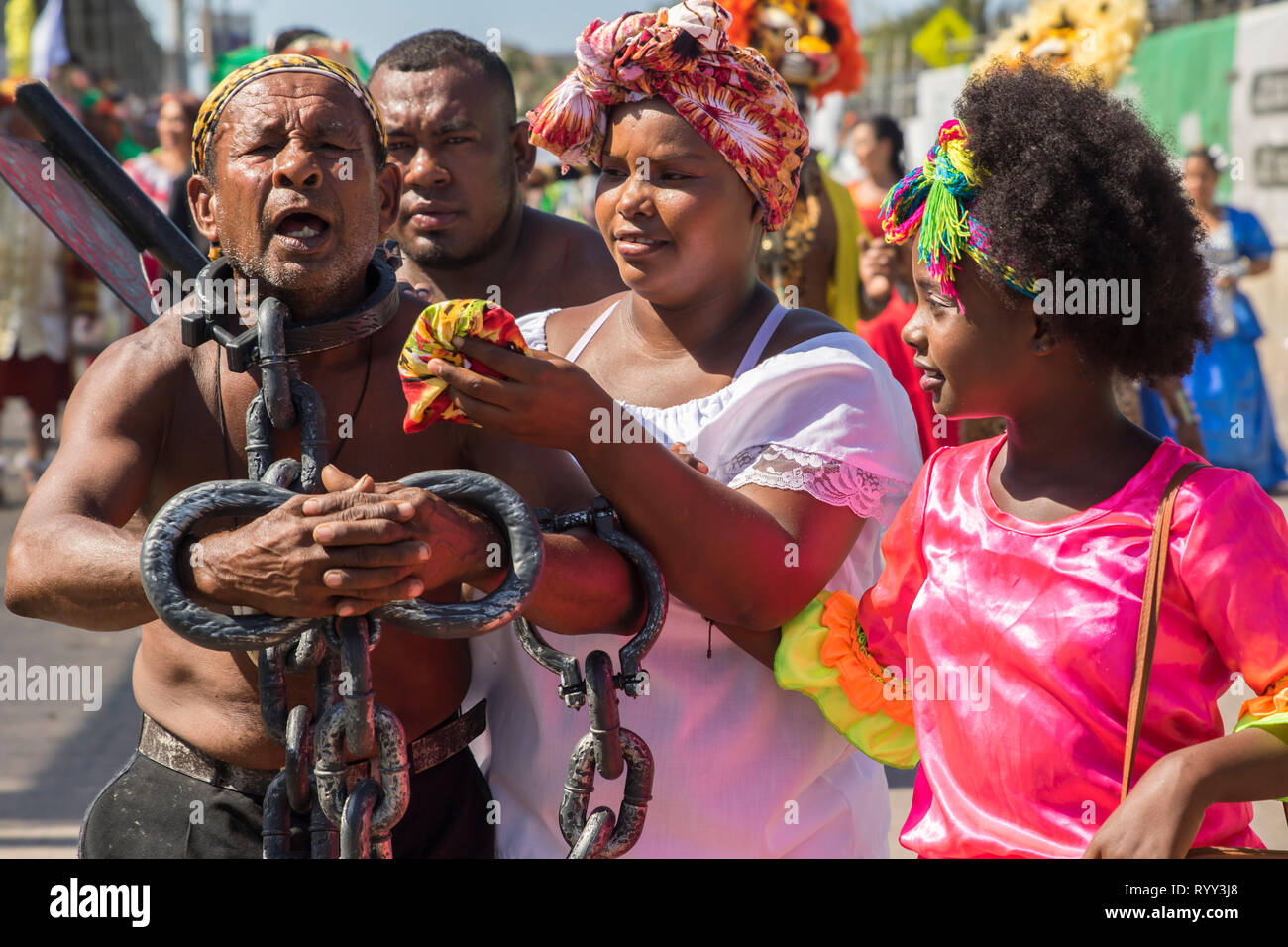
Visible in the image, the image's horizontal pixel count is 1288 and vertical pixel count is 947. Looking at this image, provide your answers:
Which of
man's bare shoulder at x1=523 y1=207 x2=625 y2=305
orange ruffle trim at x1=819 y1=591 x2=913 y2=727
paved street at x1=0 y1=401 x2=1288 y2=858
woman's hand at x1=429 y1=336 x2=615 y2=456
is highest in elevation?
man's bare shoulder at x1=523 y1=207 x2=625 y2=305

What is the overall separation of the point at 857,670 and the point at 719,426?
438mm

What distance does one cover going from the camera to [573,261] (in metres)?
3.60

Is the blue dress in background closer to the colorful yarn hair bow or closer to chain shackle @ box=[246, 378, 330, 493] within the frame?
the colorful yarn hair bow

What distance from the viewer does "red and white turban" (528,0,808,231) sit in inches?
88.6

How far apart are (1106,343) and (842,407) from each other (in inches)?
16.0

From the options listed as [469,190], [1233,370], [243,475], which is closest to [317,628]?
[243,475]

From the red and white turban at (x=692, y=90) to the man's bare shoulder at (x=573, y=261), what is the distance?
1154 mm

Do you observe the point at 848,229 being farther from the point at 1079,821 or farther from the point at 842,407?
the point at 1079,821

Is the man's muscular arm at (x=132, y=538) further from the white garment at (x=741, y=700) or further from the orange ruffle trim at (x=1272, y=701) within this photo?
the orange ruffle trim at (x=1272, y=701)

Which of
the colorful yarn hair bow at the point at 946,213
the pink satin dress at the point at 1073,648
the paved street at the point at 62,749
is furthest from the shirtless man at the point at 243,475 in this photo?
the paved street at the point at 62,749

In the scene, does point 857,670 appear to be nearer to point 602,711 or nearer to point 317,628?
point 602,711

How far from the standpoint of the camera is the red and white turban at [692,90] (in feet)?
7.38

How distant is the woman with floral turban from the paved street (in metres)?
2.07

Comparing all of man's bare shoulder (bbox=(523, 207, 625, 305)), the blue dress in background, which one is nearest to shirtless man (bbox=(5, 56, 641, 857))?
man's bare shoulder (bbox=(523, 207, 625, 305))
